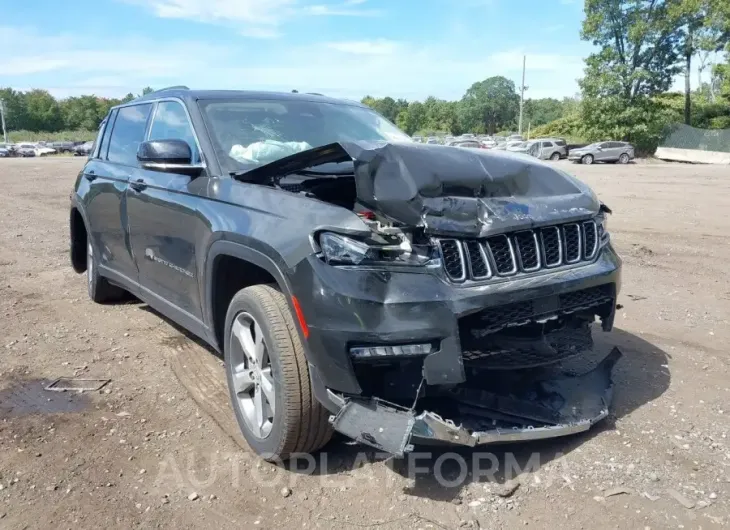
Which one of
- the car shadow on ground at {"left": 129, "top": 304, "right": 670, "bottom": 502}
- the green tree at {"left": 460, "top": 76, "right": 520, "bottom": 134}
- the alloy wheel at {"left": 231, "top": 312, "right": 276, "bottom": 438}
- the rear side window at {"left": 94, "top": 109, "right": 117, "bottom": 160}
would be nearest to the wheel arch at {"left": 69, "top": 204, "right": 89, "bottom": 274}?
the rear side window at {"left": 94, "top": 109, "right": 117, "bottom": 160}

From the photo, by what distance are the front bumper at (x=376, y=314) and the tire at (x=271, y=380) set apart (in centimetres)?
17

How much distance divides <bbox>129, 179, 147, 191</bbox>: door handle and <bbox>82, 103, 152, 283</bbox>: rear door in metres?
0.16

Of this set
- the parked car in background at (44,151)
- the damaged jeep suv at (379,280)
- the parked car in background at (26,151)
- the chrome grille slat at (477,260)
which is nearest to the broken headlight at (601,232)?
the damaged jeep suv at (379,280)

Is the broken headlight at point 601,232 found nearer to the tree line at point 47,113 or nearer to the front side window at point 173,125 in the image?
the front side window at point 173,125

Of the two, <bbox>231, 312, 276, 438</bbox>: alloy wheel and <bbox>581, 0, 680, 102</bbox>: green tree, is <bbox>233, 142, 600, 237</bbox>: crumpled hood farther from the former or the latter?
<bbox>581, 0, 680, 102</bbox>: green tree

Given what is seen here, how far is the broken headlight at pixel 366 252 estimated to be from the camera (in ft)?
8.90

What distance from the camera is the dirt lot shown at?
2809 mm

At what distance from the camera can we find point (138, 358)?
15.6 feet

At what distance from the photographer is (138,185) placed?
15.0 ft

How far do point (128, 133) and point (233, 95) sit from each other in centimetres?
133

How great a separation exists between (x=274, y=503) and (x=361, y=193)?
4.97 ft

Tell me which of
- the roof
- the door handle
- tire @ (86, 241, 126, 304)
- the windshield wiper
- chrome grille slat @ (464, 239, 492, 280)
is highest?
the roof

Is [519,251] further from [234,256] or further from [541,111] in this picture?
[541,111]

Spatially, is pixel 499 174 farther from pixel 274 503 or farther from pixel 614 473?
pixel 274 503
